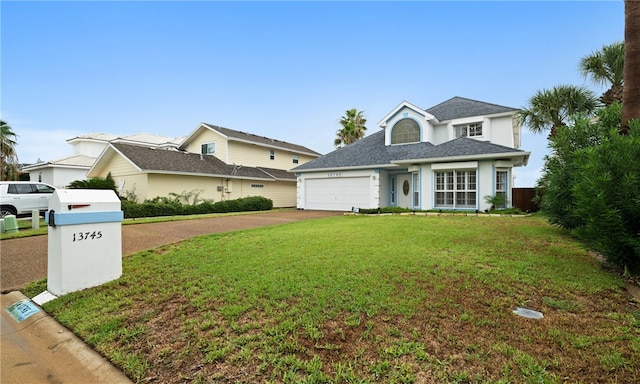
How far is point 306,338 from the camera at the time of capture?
2742 mm

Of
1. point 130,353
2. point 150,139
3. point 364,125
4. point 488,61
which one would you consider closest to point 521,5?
point 488,61

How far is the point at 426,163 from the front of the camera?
51.2ft

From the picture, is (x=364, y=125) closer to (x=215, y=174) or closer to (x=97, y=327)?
(x=215, y=174)

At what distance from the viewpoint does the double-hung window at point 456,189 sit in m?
14.6

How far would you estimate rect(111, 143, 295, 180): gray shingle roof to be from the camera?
1759cm

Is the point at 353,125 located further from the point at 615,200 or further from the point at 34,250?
the point at 615,200

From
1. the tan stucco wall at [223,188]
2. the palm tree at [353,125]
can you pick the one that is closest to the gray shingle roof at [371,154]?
the tan stucco wall at [223,188]

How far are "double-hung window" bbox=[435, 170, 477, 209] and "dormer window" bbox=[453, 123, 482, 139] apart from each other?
15.7 ft

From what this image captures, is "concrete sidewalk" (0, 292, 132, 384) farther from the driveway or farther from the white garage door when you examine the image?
the white garage door

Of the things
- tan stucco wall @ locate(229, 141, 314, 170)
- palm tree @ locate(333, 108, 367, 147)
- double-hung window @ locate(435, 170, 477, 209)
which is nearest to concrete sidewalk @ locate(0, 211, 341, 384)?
double-hung window @ locate(435, 170, 477, 209)

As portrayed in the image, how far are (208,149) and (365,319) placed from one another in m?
24.4

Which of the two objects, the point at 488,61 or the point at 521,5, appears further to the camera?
the point at 488,61

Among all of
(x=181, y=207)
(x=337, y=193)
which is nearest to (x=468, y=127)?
(x=337, y=193)

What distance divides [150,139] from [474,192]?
36.0m
